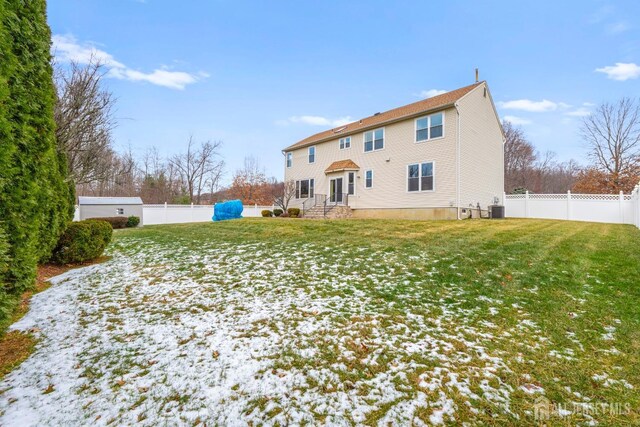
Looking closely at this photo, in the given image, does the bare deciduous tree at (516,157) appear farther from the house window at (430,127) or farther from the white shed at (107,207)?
the white shed at (107,207)

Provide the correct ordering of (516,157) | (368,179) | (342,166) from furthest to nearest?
(516,157)
(342,166)
(368,179)

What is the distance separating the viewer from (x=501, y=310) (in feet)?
12.9

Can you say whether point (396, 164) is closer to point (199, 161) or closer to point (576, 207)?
point (576, 207)

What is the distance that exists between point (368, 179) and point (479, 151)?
6.21m

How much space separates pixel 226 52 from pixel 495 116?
53.4 feet

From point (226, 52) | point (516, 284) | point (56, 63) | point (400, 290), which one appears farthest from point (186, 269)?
point (226, 52)

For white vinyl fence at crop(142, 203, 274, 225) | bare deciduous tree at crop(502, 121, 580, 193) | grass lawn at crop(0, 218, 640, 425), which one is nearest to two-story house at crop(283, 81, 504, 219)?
grass lawn at crop(0, 218, 640, 425)

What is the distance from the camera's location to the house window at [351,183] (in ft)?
58.0

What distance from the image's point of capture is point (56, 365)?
9.23 feet

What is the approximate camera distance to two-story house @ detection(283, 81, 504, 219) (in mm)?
13930

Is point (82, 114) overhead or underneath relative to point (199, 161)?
underneath

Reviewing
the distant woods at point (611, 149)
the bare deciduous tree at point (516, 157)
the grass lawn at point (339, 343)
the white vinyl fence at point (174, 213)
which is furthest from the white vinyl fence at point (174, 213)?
the bare deciduous tree at point (516, 157)

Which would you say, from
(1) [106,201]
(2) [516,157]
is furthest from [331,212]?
(2) [516,157]

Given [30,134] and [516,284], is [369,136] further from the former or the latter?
[30,134]
